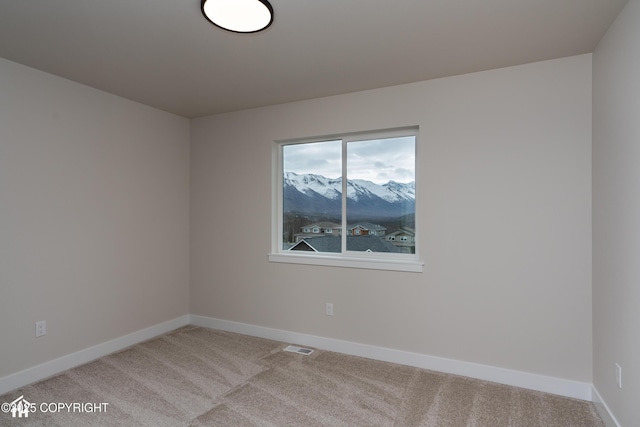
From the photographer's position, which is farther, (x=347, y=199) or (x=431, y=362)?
(x=347, y=199)

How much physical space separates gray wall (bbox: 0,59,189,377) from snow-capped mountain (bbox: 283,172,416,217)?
1412 millimetres

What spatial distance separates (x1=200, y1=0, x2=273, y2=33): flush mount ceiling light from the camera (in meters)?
1.84

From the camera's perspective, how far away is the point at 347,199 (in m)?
3.57

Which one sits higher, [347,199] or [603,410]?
[347,199]

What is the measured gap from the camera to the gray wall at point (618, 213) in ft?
5.95

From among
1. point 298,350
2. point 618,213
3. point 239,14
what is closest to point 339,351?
point 298,350

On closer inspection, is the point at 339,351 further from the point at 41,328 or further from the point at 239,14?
the point at 239,14

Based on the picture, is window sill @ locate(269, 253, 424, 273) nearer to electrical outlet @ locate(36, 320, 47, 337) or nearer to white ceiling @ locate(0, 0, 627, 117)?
white ceiling @ locate(0, 0, 627, 117)

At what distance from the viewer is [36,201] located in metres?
2.81

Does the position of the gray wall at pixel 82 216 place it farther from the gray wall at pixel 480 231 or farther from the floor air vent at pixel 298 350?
the floor air vent at pixel 298 350

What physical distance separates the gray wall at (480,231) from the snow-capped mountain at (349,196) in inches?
9.9

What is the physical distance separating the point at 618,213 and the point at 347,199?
212 centimetres

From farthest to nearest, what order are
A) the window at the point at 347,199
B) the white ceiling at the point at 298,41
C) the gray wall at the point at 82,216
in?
the window at the point at 347,199 → the gray wall at the point at 82,216 → the white ceiling at the point at 298,41

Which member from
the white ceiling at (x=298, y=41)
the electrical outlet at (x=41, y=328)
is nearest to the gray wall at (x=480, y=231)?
the white ceiling at (x=298, y=41)
